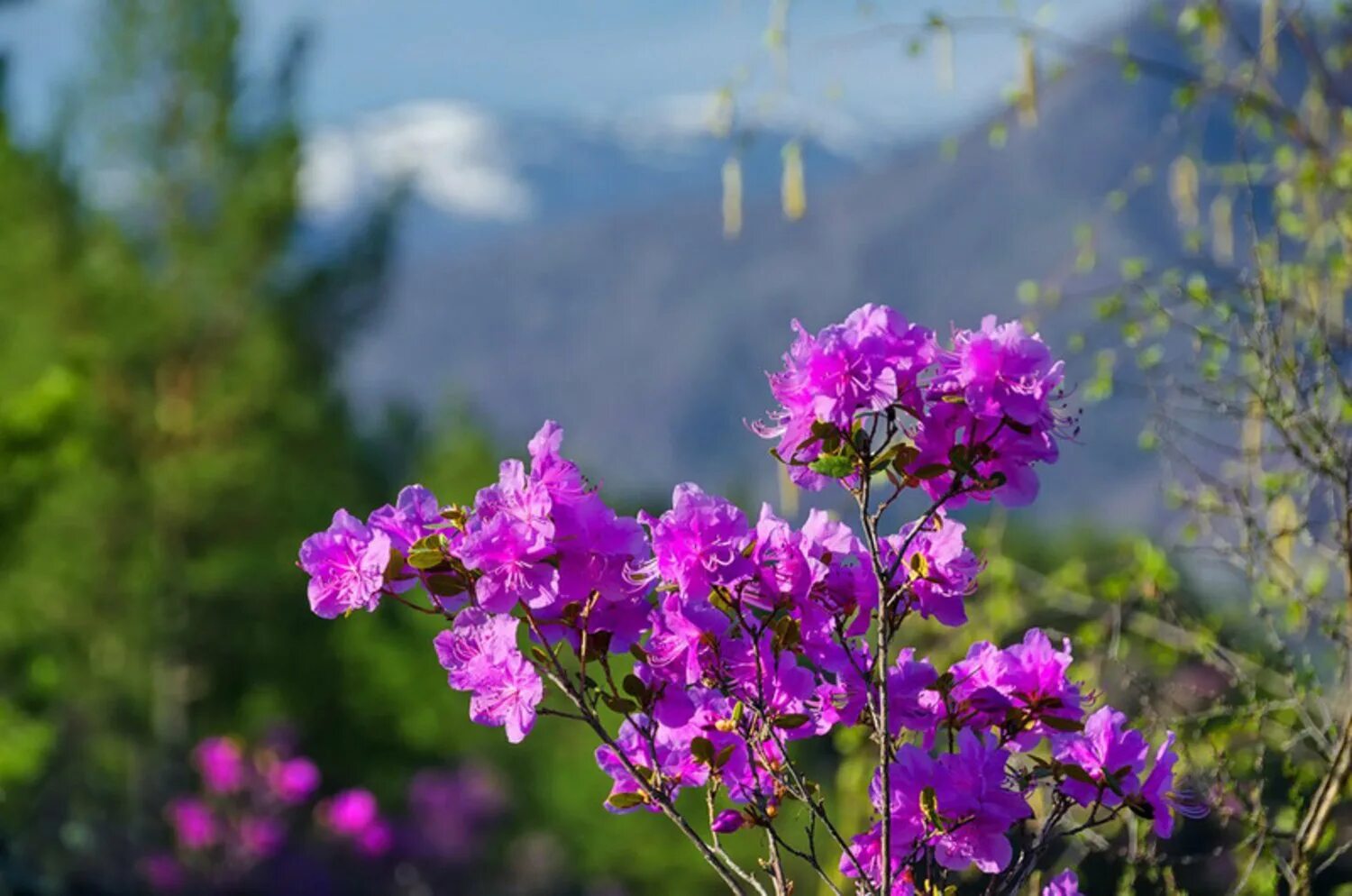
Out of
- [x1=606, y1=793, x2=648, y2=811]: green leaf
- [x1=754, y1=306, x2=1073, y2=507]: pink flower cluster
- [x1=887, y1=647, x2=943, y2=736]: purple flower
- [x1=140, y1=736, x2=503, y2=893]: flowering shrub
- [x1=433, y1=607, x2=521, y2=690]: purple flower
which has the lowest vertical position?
[x1=140, y1=736, x2=503, y2=893]: flowering shrub

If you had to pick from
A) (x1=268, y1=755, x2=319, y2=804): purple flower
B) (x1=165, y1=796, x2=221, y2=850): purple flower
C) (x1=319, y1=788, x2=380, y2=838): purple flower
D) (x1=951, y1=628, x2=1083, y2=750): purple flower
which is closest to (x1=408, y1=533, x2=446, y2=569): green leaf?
(x1=951, y1=628, x2=1083, y2=750): purple flower

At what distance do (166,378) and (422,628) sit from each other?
3490mm

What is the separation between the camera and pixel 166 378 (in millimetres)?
14578

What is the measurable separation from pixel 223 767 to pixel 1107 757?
346 inches

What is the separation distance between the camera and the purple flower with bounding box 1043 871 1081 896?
5.59 feet

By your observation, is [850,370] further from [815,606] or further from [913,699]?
[913,699]

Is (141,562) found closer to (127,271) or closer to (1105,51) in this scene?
(127,271)

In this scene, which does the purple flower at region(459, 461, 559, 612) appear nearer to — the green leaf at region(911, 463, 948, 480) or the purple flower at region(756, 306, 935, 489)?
the purple flower at region(756, 306, 935, 489)

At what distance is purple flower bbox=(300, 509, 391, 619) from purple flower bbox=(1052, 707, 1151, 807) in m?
0.75

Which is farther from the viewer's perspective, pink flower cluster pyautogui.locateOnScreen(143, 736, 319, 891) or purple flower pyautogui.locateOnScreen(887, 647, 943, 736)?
pink flower cluster pyautogui.locateOnScreen(143, 736, 319, 891)

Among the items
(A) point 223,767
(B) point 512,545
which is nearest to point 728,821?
(B) point 512,545

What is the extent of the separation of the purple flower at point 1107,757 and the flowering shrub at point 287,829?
4734 millimetres

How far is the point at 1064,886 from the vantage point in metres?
1.72

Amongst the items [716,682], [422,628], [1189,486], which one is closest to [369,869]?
[422,628]
